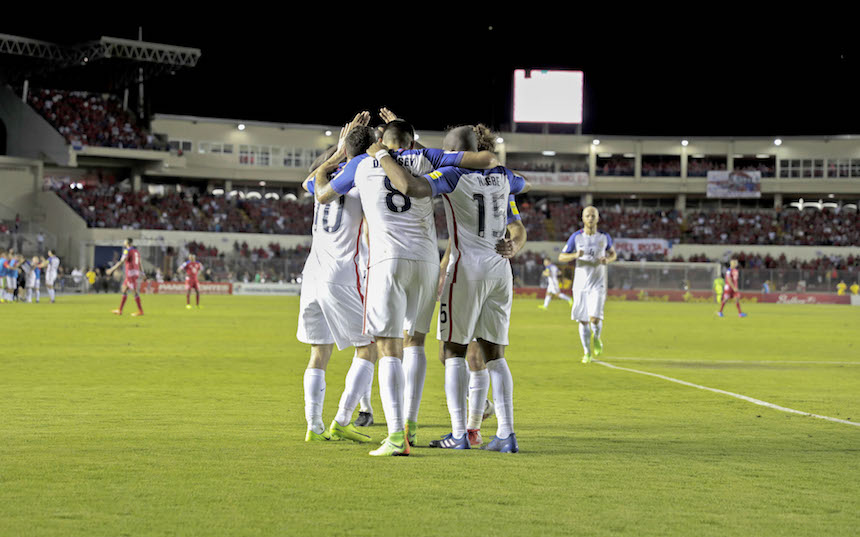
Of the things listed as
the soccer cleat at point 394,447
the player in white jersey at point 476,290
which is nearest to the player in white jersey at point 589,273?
the player in white jersey at point 476,290

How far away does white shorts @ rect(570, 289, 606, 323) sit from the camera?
18734mm

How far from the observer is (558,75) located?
278ft

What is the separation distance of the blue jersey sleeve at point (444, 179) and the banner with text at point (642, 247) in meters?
72.0

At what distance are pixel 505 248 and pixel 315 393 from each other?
204 cm

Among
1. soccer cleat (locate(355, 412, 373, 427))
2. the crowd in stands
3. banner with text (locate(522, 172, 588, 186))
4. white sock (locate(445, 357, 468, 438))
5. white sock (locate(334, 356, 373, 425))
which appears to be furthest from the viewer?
banner with text (locate(522, 172, 588, 186))

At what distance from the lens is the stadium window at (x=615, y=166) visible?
88062mm

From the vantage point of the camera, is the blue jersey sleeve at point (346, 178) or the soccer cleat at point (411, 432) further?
the soccer cleat at point (411, 432)

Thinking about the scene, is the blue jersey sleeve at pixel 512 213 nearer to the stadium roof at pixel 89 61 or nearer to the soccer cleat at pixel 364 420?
the soccer cleat at pixel 364 420

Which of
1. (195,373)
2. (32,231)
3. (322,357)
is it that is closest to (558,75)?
(32,231)

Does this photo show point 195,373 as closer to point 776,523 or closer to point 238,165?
point 776,523

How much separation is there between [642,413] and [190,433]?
4.99m

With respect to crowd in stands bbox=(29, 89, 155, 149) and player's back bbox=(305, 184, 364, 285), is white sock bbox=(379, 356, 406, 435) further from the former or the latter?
crowd in stands bbox=(29, 89, 155, 149)

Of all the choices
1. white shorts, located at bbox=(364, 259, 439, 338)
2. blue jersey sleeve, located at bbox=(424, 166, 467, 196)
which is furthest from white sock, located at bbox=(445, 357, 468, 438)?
blue jersey sleeve, located at bbox=(424, 166, 467, 196)

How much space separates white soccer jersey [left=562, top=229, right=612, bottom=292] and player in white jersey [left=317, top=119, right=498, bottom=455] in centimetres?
1081
